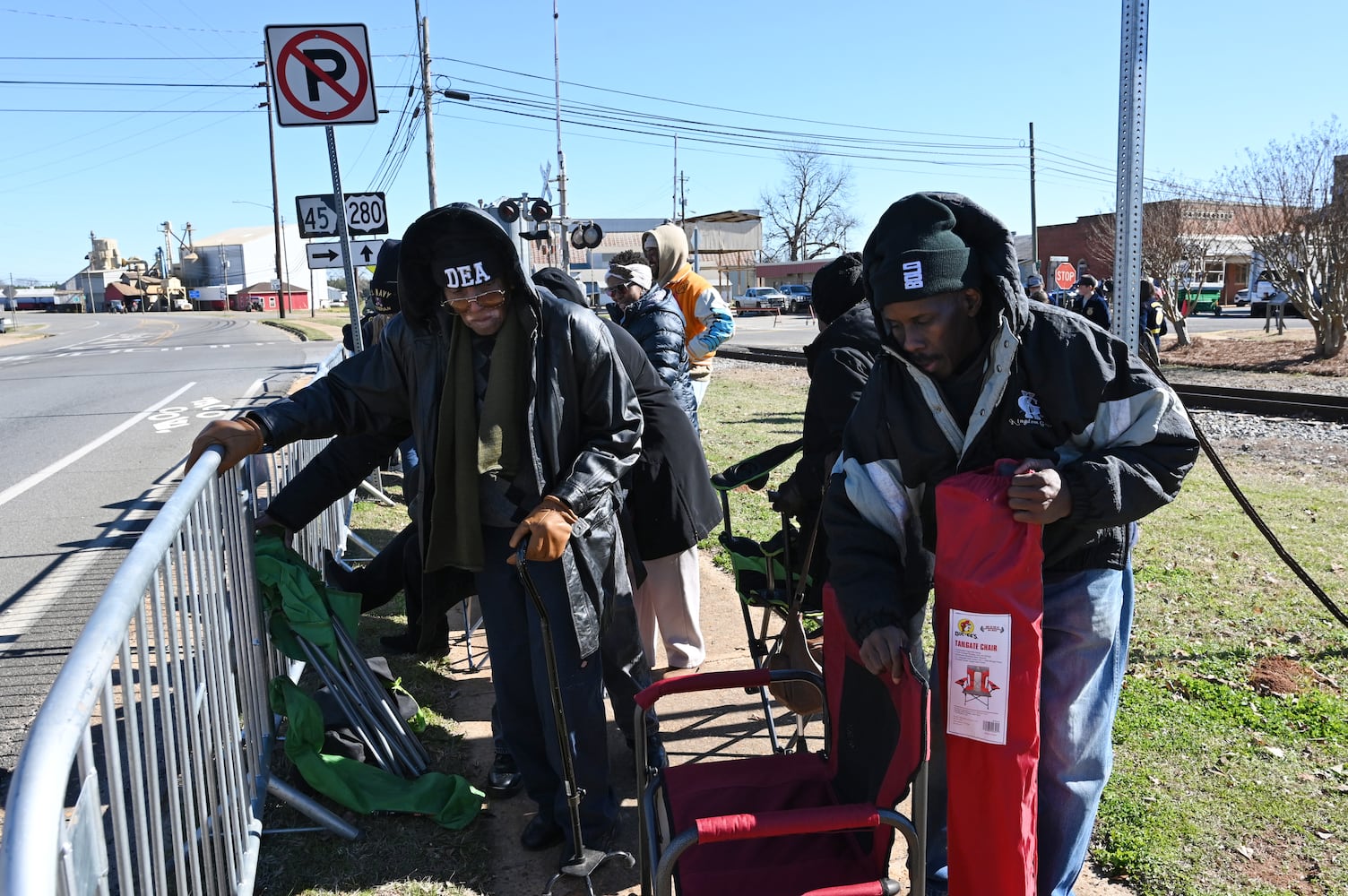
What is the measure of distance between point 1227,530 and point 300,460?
19.7 feet

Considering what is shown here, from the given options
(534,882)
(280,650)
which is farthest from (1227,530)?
(280,650)

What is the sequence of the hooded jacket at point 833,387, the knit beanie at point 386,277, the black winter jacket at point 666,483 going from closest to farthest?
the hooded jacket at point 833,387 < the black winter jacket at point 666,483 < the knit beanie at point 386,277

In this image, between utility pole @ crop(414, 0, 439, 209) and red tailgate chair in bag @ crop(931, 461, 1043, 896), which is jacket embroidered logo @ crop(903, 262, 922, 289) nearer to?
red tailgate chair in bag @ crop(931, 461, 1043, 896)

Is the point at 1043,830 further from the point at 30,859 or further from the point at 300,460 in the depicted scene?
the point at 300,460

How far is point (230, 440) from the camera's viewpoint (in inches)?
121

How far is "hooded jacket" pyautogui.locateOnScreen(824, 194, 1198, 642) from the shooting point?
223 cm

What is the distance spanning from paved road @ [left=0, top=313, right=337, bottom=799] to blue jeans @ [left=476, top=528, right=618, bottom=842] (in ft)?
6.21

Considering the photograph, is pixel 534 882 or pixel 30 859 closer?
pixel 30 859

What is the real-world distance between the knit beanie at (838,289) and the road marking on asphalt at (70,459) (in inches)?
299

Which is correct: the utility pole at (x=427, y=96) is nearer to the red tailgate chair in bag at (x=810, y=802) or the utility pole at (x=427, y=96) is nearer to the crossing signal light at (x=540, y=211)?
the crossing signal light at (x=540, y=211)

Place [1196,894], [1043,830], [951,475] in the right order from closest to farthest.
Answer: [951,475] < [1043,830] < [1196,894]

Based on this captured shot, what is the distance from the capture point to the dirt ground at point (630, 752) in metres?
3.08

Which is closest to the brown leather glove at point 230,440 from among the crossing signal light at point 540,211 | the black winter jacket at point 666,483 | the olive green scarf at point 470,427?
the olive green scarf at point 470,427

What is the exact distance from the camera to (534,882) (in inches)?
121
